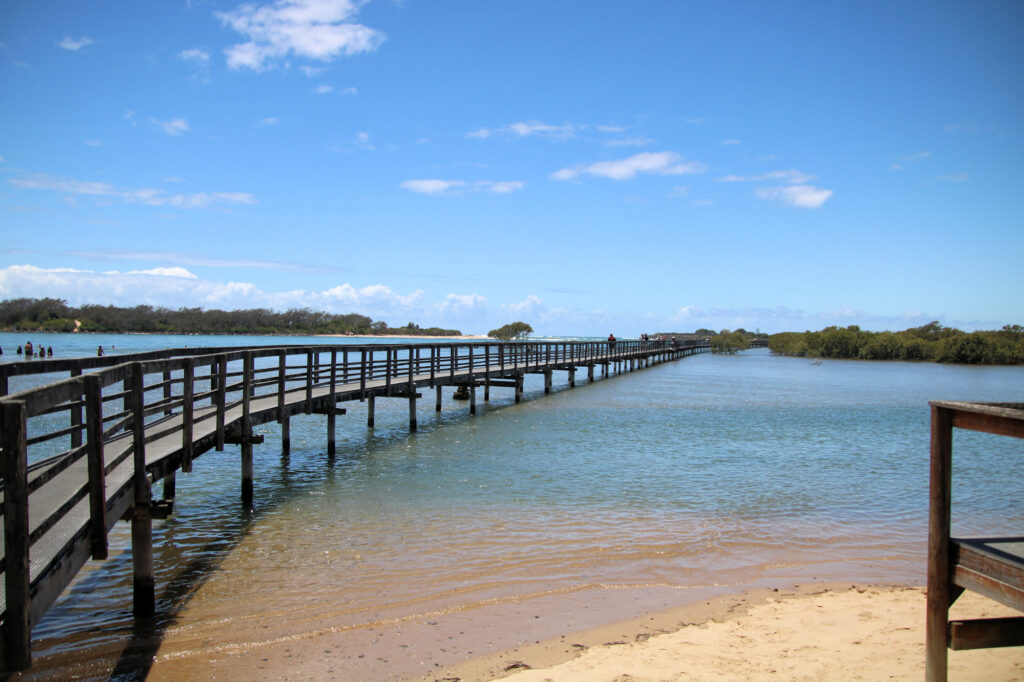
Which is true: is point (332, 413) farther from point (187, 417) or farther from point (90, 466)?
point (90, 466)

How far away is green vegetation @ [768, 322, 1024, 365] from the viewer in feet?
268

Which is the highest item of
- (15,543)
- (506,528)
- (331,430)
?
(15,543)

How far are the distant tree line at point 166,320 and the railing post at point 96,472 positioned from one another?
142405 mm

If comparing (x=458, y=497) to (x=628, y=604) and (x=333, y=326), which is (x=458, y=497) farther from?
(x=333, y=326)

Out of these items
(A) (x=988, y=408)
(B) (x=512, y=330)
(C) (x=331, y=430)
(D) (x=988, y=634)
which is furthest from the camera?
(B) (x=512, y=330)

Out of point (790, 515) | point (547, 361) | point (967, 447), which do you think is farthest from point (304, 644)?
point (547, 361)

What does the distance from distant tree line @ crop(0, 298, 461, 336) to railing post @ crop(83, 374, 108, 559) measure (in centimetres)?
14240

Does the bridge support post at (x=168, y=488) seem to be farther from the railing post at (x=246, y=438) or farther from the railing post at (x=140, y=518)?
the railing post at (x=140, y=518)

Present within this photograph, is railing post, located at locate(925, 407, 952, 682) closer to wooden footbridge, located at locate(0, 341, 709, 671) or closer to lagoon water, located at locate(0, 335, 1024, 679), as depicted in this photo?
lagoon water, located at locate(0, 335, 1024, 679)

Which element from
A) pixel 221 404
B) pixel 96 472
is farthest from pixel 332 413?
pixel 96 472

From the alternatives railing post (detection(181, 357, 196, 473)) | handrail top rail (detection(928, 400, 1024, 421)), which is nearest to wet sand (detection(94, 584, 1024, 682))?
handrail top rail (detection(928, 400, 1024, 421))

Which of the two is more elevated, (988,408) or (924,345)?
(988,408)

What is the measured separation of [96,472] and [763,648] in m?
5.44

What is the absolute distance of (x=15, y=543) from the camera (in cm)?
361
